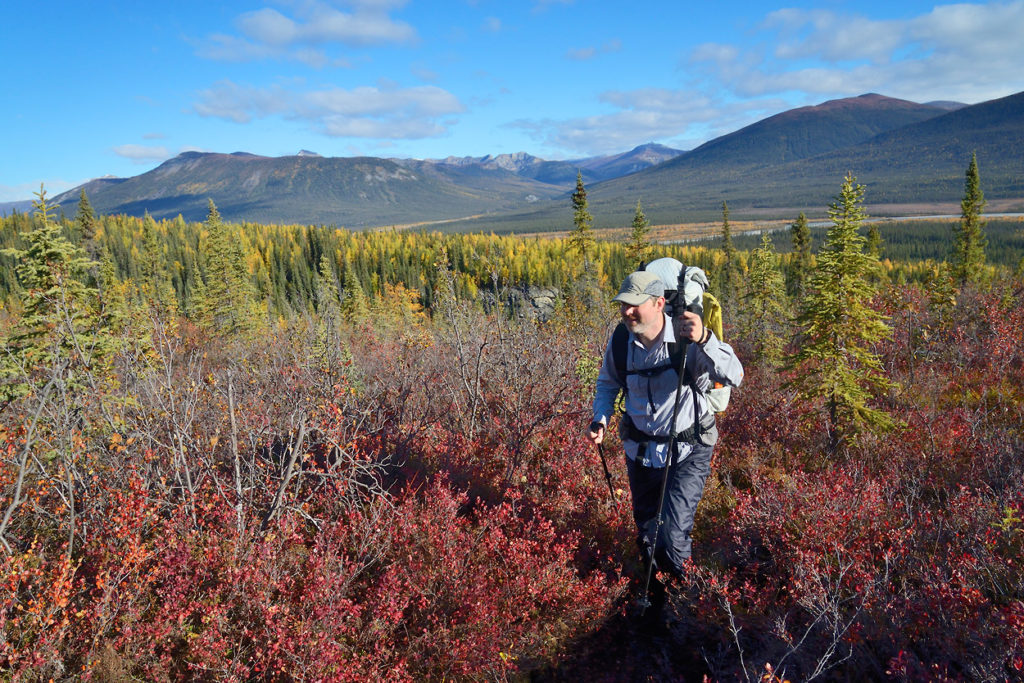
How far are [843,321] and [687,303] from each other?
6479mm

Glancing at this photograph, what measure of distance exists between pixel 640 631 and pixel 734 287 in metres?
43.7

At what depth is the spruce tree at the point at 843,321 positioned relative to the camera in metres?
8.02

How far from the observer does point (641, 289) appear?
3400 mm

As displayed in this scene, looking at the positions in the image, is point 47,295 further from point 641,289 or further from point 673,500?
point 673,500

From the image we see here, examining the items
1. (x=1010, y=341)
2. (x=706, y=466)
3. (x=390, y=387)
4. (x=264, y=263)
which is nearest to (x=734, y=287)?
(x=1010, y=341)

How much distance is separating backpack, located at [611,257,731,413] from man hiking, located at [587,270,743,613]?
2 cm

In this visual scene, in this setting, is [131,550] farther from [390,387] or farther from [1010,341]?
[1010,341]

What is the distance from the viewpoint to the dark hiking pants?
370 centimetres

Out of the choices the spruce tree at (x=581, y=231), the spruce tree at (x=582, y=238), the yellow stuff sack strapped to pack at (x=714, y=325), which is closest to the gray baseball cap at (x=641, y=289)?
the yellow stuff sack strapped to pack at (x=714, y=325)

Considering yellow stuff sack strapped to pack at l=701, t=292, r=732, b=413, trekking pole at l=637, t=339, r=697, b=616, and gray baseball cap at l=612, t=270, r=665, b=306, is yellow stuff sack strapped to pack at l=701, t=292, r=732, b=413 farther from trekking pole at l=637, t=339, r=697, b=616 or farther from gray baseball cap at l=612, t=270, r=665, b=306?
gray baseball cap at l=612, t=270, r=665, b=306

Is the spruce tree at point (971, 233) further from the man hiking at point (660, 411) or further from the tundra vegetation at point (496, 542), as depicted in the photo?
the man hiking at point (660, 411)

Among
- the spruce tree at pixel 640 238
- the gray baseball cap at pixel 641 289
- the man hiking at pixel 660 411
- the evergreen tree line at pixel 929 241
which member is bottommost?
the evergreen tree line at pixel 929 241

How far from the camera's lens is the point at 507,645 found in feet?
11.9

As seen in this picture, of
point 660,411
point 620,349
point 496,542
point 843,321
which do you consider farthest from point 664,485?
point 843,321
